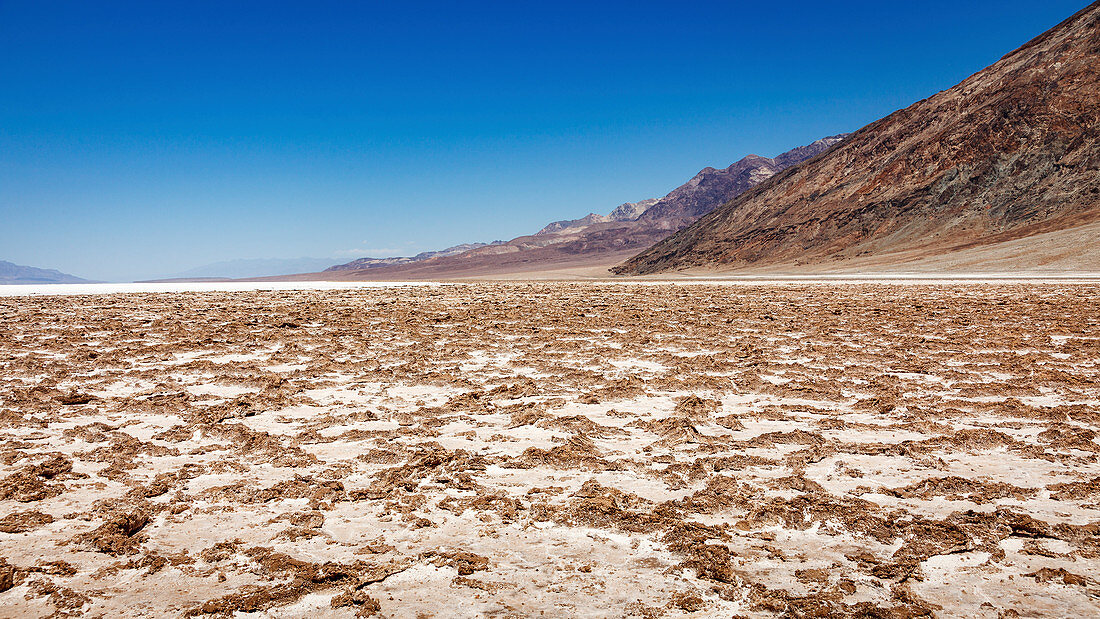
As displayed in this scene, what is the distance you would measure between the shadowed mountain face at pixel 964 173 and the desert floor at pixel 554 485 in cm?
5550

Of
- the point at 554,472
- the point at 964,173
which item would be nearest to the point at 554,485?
the point at 554,472

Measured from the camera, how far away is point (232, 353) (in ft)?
34.4

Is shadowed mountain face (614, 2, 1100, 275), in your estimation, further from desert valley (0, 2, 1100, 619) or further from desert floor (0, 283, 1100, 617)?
desert floor (0, 283, 1100, 617)

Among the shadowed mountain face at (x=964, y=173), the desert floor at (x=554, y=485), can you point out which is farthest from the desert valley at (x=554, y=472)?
the shadowed mountain face at (x=964, y=173)

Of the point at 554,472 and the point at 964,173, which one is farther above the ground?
the point at 964,173

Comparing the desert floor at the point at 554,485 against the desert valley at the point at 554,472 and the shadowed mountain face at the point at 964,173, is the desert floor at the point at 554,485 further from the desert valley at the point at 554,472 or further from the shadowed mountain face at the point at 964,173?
the shadowed mountain face at the point at 964,173

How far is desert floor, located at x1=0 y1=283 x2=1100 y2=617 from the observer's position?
3102 millimetres

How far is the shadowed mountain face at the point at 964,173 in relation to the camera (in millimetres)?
53844

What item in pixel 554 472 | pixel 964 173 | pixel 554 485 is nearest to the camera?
pixel 554 485

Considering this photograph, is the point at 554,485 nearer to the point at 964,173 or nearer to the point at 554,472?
the point at 554,472

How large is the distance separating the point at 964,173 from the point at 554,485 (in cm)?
7058

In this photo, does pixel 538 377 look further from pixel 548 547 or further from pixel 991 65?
pixel 991 65

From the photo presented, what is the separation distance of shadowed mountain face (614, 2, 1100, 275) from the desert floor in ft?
182

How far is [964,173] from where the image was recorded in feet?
200
